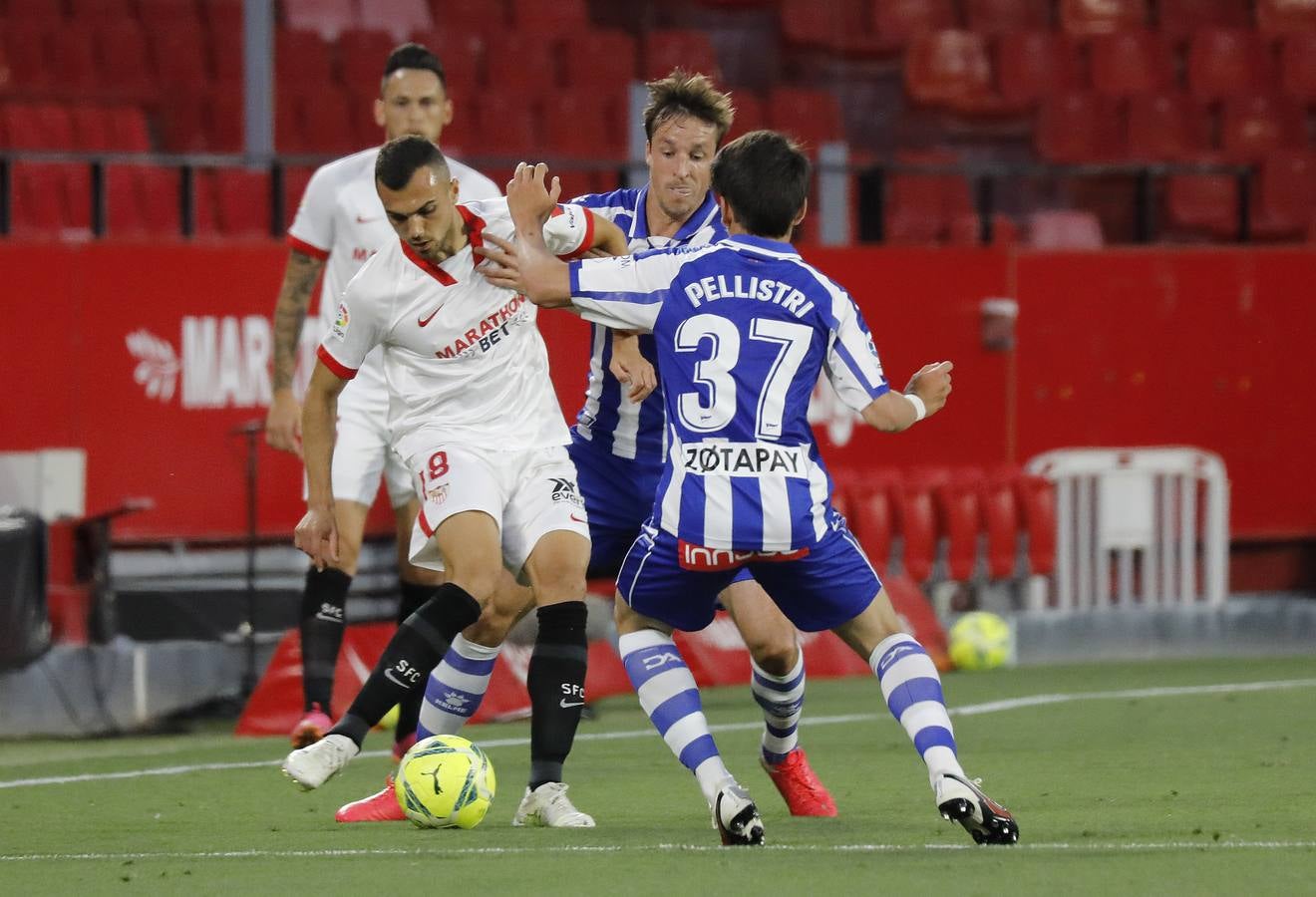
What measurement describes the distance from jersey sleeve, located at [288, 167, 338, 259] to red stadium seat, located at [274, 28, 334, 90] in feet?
21.2

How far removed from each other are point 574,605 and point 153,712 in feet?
14.6

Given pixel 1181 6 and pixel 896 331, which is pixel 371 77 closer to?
pixel 896 331

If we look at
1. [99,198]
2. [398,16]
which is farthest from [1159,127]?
[99,198]

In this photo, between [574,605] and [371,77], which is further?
[371,77]

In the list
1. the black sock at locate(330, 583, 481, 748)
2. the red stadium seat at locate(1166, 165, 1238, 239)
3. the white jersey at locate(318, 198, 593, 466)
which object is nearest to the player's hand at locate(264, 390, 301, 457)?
the white jersey at locate(318, 198, 593, 466)

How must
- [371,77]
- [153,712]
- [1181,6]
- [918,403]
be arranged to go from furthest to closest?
[1181,6] → [371,77] → [153,712] → [918,403]

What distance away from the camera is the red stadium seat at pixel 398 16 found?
50.7 feet

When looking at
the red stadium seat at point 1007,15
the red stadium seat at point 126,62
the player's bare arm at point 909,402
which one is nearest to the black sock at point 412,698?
the player's bare arm at point 909,402

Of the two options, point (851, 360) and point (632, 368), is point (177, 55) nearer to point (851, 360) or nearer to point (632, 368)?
point (632, 368)

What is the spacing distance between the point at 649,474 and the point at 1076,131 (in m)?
9.77

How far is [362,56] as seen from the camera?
49.0ft

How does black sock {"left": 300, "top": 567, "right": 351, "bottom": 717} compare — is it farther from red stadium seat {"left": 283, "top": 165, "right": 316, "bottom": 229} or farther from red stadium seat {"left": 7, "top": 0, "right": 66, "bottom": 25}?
red stadium seat {"left": 7, "top": 0, "right": 66, "bottom": 25}

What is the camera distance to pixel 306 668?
788cm

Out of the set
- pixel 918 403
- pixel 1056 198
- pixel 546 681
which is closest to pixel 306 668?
pixel 546 681
